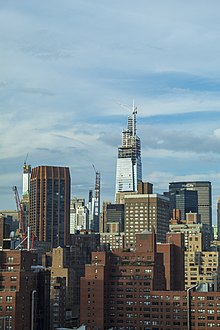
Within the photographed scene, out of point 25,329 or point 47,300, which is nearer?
point 25,329

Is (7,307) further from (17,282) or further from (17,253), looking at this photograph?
(17,253)

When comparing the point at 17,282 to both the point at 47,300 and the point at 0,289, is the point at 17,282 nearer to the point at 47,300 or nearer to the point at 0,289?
the point at 0,289

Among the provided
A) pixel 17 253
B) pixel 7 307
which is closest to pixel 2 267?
pixel 17 253

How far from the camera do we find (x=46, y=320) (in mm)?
198375

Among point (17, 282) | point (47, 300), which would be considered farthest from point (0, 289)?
point (47, 300)

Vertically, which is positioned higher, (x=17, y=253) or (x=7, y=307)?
(x=17, y=253)

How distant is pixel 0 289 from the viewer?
183500 mm

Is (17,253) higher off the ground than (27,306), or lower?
higher

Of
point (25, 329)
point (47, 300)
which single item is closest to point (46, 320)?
point (47, 300)

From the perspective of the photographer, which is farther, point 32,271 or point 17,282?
point 32,271

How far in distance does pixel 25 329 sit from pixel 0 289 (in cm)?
1178

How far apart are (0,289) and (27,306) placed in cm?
792

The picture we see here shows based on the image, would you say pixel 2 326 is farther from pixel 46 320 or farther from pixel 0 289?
pixel 46 320

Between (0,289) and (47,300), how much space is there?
18861mm
